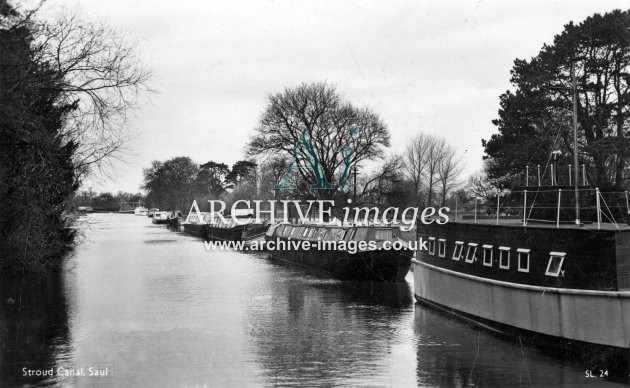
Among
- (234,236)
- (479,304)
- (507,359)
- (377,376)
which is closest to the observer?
(377,376)

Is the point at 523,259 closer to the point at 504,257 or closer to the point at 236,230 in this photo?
the point at 504,257

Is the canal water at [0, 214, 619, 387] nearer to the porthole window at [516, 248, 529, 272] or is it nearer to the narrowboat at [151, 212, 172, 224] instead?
the porthole window at [516, 248, 529, 272]

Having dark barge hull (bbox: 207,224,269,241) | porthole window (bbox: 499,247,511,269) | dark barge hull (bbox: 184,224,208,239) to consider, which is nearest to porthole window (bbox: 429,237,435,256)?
porthole window (bbox: 499,247,511,269)

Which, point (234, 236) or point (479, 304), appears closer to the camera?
point (479, 304)

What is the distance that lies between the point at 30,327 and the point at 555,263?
13692 mm

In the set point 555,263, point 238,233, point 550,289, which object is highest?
point 555,263

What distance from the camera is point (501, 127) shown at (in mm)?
38031

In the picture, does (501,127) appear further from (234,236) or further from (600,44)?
(234,236)

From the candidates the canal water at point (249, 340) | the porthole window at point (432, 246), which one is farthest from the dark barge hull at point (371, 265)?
the porthole window at point (432, 246)

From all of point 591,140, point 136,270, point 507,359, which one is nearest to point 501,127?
point 591,140

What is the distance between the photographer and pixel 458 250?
1903cm

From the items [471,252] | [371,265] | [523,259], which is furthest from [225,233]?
[523,259]

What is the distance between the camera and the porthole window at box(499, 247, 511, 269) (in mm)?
16014

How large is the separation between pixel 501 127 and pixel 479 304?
73.9 feet
